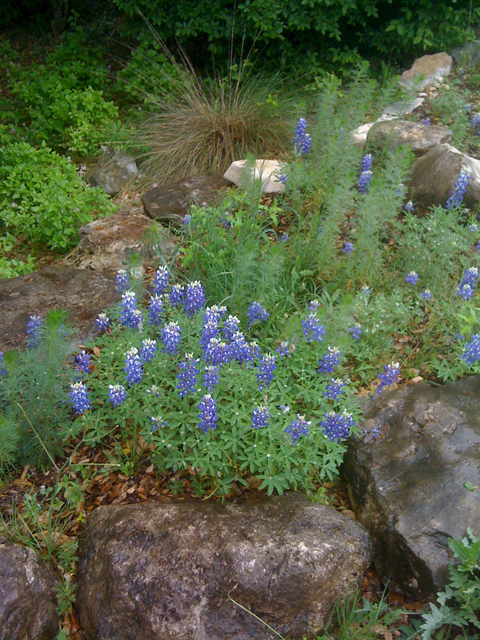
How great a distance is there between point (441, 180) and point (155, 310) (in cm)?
267

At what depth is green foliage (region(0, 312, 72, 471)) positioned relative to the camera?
2.81m

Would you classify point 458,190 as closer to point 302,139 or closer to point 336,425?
point 302,139

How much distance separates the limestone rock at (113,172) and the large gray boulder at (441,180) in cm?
291

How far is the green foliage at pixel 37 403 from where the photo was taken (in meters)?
2.81

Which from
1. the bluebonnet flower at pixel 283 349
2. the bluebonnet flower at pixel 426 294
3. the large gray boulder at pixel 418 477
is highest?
the bluebonnet flower at pixel 283 349

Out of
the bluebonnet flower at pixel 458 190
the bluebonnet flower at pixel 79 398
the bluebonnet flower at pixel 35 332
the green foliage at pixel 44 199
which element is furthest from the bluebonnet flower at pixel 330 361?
the green foliage at pixel 44 199

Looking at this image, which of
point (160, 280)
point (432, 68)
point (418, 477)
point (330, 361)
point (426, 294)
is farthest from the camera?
point (432, 68)

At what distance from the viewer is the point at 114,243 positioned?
179 inches

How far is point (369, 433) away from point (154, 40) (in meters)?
5.53

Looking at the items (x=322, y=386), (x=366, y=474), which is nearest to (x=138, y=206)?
(x=322, y=386)

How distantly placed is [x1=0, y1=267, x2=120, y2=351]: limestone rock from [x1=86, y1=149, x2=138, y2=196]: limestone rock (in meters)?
2.00

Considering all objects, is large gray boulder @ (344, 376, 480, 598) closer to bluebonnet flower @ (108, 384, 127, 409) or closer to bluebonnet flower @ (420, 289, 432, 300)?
bluebonnet flower @ (420, 289, 432, 300)

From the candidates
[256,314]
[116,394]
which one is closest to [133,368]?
[116,394]

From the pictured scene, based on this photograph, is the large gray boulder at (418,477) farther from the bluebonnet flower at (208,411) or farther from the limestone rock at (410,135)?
the limestone rock at (410,135)
